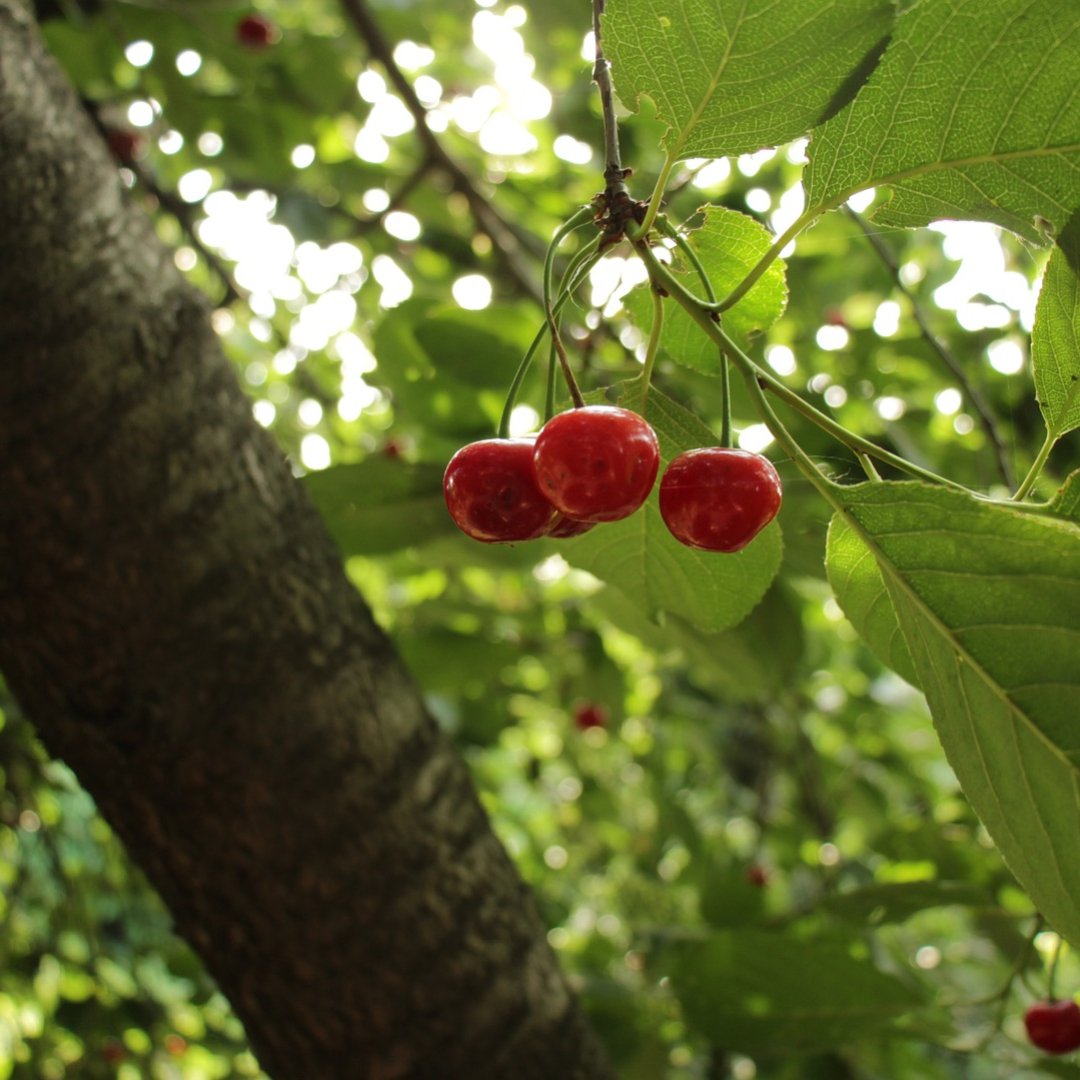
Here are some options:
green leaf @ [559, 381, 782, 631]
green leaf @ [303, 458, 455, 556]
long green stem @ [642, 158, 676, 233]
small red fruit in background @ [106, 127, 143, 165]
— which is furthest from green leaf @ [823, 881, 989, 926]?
small red fruit in background @ [106, 127, 143, 165]

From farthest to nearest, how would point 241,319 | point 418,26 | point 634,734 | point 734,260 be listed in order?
point 634,734 → point 241,319 → point 418,26 → point 734,260

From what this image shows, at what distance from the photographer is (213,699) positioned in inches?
57.7

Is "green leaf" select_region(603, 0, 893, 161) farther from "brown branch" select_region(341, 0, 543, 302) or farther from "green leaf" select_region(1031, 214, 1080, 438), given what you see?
"brown branch" select_region(341, 0, 543, 302)

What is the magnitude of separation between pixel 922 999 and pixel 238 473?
1475 millimetres

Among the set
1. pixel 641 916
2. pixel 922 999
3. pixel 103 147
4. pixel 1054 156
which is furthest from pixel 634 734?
pixel 1054 156

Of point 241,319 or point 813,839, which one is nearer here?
point 813,839

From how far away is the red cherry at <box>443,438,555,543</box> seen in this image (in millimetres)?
947

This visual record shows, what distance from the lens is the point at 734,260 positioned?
3.50 feet

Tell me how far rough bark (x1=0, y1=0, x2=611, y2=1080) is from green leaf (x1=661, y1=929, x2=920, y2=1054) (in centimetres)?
46

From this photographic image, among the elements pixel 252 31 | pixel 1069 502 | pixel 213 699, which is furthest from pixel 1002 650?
pixel 252 31

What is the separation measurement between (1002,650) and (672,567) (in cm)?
53

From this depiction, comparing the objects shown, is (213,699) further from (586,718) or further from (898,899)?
(586,718)

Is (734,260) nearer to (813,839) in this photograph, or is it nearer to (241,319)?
(813,839)

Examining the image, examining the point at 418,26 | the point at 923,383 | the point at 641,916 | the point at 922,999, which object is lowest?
the point at 641,916
